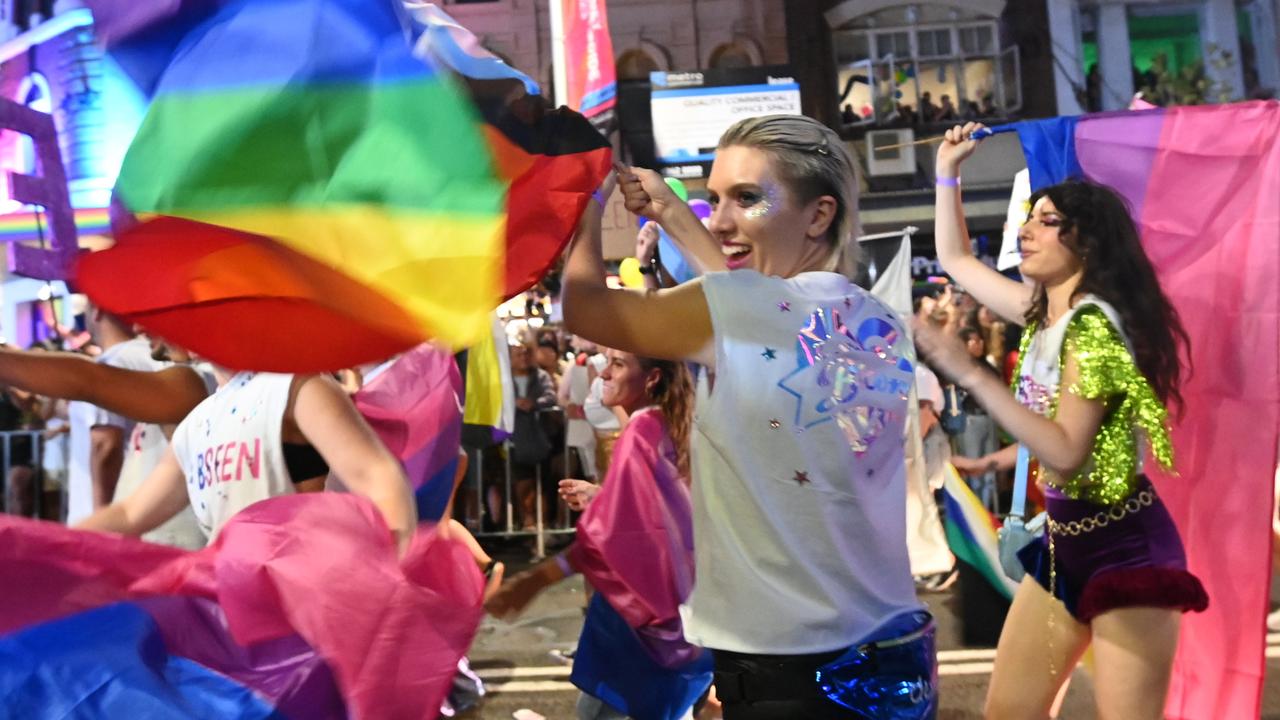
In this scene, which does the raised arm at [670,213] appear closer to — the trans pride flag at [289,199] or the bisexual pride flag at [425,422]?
the trans pride flag at [289,199]

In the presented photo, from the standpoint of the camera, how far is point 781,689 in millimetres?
2264

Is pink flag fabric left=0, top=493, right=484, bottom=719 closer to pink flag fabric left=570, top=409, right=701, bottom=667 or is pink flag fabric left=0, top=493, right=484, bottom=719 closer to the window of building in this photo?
pink flag fabric left=570, top=409, right=701, bottom=667

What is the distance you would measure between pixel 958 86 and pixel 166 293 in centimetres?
2385

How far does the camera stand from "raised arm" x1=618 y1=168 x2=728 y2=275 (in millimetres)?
2588

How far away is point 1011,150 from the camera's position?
22984 mm

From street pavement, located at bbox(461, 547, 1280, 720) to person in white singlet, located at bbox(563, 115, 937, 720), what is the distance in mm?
3439

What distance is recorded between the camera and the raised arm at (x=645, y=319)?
228 centimetres

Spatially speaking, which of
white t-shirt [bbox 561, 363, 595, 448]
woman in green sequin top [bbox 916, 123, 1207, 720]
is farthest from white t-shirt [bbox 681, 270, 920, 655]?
white t-shirt [bbox 561, 363, 595, 448]

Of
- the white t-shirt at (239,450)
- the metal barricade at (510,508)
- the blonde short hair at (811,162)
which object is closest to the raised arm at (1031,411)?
the blonde short hair at (811,162)

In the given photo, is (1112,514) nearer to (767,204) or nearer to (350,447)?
(767,204)

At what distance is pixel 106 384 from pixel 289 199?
32.0 inches

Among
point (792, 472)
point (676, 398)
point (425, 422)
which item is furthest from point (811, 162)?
Result: point (676, 398)

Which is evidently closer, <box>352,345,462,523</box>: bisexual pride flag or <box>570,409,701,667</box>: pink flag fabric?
<box>352,345,462,523</box>: bisexual pride flag

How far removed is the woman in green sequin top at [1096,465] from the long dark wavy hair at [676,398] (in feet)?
4.39
